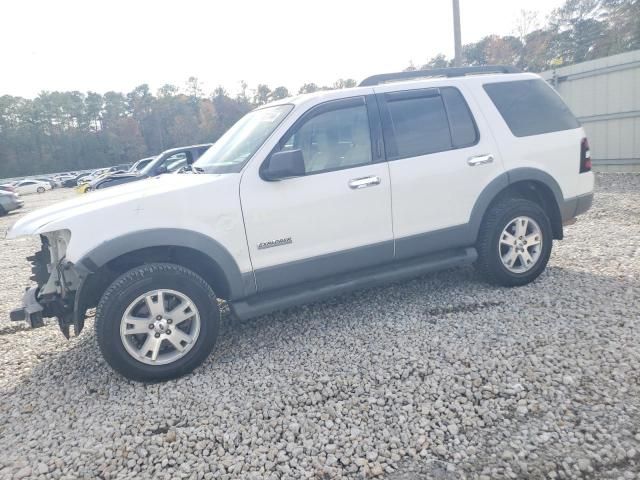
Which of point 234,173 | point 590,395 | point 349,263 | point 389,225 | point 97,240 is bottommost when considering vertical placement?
point 590,395

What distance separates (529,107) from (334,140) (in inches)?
84.5

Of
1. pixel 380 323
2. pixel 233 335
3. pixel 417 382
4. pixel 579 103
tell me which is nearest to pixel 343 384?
pixel 417 382

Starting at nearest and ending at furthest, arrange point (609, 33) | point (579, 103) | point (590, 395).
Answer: point (590, 395) < point (579, 103) < point (609, 33)

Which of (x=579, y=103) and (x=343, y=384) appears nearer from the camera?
(x=343, y=384)

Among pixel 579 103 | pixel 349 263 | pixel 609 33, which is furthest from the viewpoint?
pixel 609 33

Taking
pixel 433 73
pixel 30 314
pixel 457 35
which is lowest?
pixel 30 314

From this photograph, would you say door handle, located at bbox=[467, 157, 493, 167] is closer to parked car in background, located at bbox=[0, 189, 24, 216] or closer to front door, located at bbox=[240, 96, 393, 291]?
front door, located at bbox=[240, 96, 393, 291]

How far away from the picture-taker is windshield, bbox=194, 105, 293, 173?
372 cm

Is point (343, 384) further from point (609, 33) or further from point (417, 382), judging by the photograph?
point (609, 33)

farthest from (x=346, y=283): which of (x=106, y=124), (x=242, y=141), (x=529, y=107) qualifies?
(x=106, y=124)

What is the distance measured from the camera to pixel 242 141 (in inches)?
158

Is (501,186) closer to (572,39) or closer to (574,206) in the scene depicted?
(574,206)

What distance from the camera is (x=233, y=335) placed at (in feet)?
13.4

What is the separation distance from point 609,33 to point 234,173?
47.2 meters
